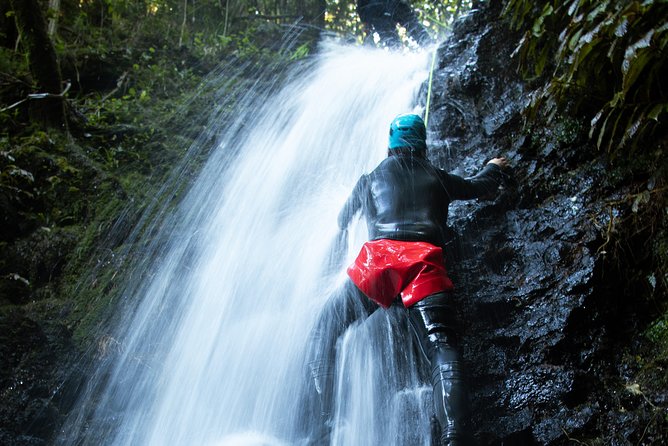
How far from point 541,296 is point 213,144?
5839mm

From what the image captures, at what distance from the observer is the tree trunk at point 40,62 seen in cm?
747

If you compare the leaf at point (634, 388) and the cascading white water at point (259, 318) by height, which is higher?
the leaf at point (634, 388)

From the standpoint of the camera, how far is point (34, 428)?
471 cm

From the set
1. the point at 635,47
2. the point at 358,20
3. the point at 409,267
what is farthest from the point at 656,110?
the point at 358,20

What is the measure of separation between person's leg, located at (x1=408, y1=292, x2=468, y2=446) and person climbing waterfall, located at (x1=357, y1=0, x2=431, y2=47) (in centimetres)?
968

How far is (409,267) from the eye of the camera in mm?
3885

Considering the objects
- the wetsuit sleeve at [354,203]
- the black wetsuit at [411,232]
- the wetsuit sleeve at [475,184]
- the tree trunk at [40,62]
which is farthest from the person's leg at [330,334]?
the tree trunk at [40,62]

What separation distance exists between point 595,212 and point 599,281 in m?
0.63

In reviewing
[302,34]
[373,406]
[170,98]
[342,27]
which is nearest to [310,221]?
[373,406]

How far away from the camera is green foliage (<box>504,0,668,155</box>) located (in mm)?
3646

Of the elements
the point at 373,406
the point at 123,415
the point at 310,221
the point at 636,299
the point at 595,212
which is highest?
the point at 595,212

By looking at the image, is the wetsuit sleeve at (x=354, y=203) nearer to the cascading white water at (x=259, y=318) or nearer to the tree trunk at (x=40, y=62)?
the cascading white water at (x=259, y=318)

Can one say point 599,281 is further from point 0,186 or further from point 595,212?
point 0,186

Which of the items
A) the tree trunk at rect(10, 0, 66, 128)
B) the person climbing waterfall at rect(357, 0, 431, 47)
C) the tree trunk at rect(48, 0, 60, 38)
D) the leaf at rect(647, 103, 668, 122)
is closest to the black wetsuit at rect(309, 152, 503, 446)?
the leaf at rect(647, 103, 668, 122)
